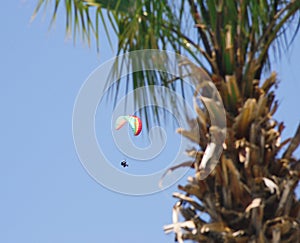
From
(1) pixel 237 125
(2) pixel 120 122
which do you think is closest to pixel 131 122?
(2) pixel 120 122

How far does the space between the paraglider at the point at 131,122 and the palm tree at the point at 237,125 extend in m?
0.30

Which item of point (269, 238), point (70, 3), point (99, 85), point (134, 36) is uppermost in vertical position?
point (70, 3)

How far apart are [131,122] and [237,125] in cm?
119

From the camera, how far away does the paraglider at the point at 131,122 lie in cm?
507

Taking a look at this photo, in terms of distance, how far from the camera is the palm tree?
4094mm

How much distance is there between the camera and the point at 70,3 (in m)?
5.21

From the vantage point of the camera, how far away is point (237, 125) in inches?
168

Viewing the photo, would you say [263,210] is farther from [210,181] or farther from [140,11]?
[140,11]

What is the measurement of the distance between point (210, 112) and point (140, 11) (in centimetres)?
99

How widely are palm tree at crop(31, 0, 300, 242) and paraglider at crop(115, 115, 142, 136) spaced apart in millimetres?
303

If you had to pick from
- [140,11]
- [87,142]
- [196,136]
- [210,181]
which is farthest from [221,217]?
[140,11]

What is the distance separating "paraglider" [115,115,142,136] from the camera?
5.07 meters

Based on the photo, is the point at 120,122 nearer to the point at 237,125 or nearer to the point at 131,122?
the point at 131,122

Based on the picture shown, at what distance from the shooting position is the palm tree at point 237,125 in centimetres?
409
